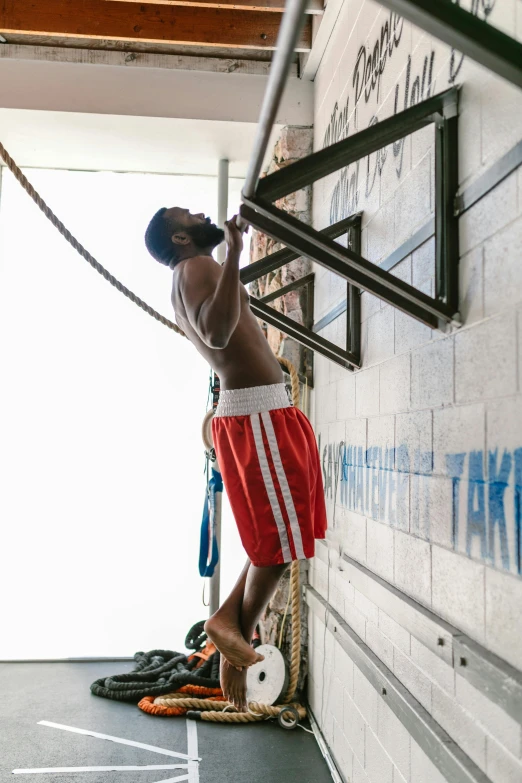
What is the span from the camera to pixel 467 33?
3.32ft

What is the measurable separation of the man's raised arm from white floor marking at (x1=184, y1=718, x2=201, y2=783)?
66.6 inches

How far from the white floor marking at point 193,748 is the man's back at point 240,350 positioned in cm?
152

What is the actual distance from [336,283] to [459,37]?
183 cm

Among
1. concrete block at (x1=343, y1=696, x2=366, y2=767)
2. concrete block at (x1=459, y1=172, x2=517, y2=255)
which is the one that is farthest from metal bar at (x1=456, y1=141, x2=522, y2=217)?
concrete block at (x1=343, y1=696, x2=366, y2=767)

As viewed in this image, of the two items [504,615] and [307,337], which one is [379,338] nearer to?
[307,337]

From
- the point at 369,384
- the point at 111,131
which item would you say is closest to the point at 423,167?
the point at 369,384

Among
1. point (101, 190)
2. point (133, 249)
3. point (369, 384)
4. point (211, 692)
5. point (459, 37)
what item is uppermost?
point (101, 190)

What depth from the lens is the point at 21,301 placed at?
4066 mm

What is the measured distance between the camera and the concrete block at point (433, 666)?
148 cm

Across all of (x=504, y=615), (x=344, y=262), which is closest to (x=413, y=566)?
(x=504, y=615)

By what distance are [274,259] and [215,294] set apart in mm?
722

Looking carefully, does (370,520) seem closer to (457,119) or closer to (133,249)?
(457,119)

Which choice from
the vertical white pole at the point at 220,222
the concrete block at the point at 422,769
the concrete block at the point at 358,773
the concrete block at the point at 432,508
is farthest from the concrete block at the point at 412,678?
the vertical white pole at the point at 220,222

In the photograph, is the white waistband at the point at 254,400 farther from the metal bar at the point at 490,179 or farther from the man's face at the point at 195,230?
the metal bar at the point at 490,179
